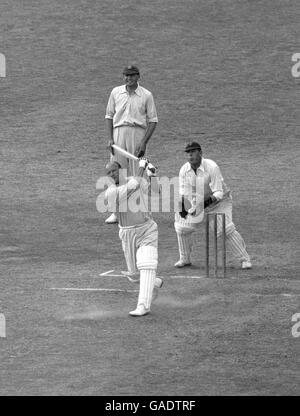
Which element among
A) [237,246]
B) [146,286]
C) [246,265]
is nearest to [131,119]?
[237,246]

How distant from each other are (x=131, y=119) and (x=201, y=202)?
87.0 inches

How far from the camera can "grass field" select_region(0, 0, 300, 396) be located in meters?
10.1

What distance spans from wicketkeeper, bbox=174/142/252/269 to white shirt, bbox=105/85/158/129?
1791mm

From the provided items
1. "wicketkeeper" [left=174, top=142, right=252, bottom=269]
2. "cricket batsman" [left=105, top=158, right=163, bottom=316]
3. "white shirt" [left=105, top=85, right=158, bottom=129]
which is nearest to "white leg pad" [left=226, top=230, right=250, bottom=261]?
"wicketkeeper" [left=174, top=142, right=252, bottom=269]

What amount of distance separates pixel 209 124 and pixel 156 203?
443 cm

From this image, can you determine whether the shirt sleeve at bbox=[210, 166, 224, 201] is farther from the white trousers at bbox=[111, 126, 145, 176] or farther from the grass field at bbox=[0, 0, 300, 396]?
the white trousers at bbox=[111, 126, 145, 176]

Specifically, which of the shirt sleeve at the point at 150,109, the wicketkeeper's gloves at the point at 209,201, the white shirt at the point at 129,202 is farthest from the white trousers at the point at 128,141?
the white shirt at the point at 129,202

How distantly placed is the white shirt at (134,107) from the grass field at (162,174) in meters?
1.58

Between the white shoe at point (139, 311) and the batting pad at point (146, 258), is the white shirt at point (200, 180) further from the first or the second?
the white shoe at point (139, 311)

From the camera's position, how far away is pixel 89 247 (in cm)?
1500

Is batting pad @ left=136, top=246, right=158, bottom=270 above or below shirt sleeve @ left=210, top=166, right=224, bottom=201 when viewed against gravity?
below

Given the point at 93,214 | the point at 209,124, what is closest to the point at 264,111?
the point at 209,124

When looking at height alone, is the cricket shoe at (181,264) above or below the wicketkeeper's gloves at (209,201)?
below

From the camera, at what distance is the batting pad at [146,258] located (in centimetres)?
1151
